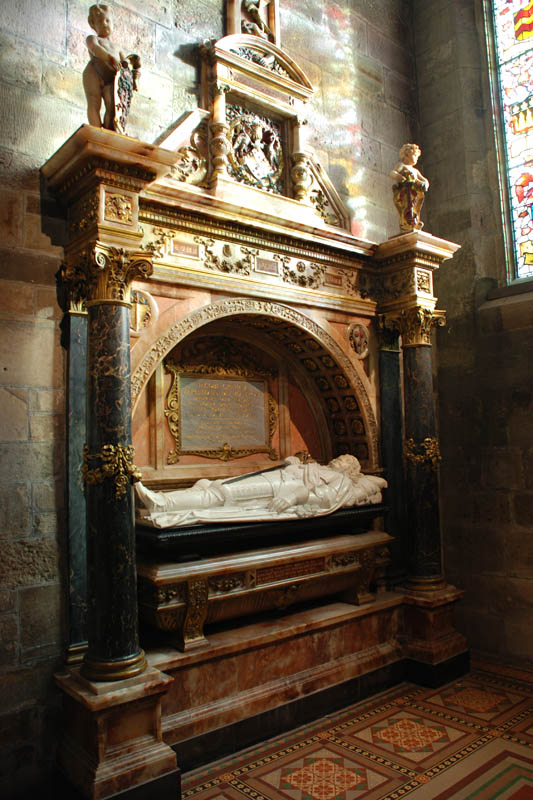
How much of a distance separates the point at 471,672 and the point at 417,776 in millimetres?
1733

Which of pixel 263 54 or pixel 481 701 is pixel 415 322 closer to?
pixel 263 54

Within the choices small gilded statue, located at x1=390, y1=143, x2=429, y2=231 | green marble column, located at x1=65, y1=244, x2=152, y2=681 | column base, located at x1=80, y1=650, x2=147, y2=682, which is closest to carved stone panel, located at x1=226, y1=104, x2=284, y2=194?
small gilded statue, located at x1=390, y1=143, x2=429, y2=231

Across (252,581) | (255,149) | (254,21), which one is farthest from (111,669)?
(254,21)

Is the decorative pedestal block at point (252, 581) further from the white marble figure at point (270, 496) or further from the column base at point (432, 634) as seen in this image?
the column base at point (432, 634)

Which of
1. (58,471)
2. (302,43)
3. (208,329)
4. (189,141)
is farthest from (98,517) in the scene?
(302,43)

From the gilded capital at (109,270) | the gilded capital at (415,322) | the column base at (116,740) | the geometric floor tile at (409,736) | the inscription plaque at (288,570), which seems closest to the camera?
the column base at (116,740)

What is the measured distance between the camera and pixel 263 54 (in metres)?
4.46

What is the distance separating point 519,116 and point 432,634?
4328mm

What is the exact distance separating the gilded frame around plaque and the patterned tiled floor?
1766 mm

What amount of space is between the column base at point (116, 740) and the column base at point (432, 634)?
7.05ft

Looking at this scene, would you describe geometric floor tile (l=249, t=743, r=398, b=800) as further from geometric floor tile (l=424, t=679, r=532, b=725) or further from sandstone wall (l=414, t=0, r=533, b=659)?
sandstone wall (l=414, t=0, r=533, b=659)

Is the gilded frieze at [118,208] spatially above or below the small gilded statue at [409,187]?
below

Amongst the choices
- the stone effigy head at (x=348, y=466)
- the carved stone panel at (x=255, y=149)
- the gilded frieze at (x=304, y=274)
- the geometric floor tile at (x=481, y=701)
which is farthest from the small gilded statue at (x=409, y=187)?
the geometric floor tile at (x=481, y=701)

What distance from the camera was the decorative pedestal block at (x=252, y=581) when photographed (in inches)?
127
